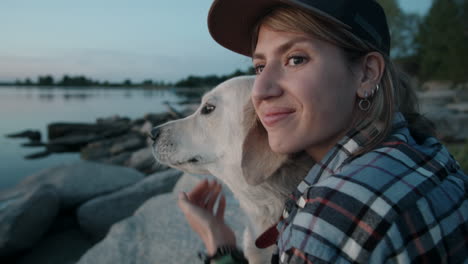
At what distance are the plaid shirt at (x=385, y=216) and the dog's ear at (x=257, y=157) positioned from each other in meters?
0.61

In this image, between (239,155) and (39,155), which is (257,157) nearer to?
(239,155)

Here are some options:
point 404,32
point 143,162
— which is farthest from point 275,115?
point 404,32

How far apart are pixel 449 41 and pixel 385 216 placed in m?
31.7

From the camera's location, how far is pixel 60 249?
5070mm

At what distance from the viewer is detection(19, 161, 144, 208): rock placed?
6035 millimetres

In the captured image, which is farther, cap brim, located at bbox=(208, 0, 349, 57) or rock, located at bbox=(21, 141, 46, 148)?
rock, located at bbox=(21, 141, 46, 148)

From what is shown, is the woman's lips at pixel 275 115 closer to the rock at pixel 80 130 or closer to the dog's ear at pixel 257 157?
the dog's ear at pixel 257 157

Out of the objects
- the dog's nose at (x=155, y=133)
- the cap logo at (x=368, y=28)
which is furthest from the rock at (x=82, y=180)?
the cap logo at (x=368, y=28)

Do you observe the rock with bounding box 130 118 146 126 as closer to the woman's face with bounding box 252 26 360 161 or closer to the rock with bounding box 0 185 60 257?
the rock with bounding box 0 185 60 257

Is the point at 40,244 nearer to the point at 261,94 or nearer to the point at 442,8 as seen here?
the point at 261,94

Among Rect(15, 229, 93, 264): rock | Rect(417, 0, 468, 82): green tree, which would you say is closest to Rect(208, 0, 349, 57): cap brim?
Rect(15, 229, 93, 264): rock

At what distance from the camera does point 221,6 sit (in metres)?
1.56

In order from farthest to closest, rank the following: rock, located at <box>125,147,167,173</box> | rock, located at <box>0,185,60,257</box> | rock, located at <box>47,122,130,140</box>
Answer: rock, located at <box>47,122,130,140</box> < rock, located at <box>125,147,167,173</box> < rock, located at <box>0,185,60,257</box>

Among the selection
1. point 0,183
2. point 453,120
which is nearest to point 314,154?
point 453,120
